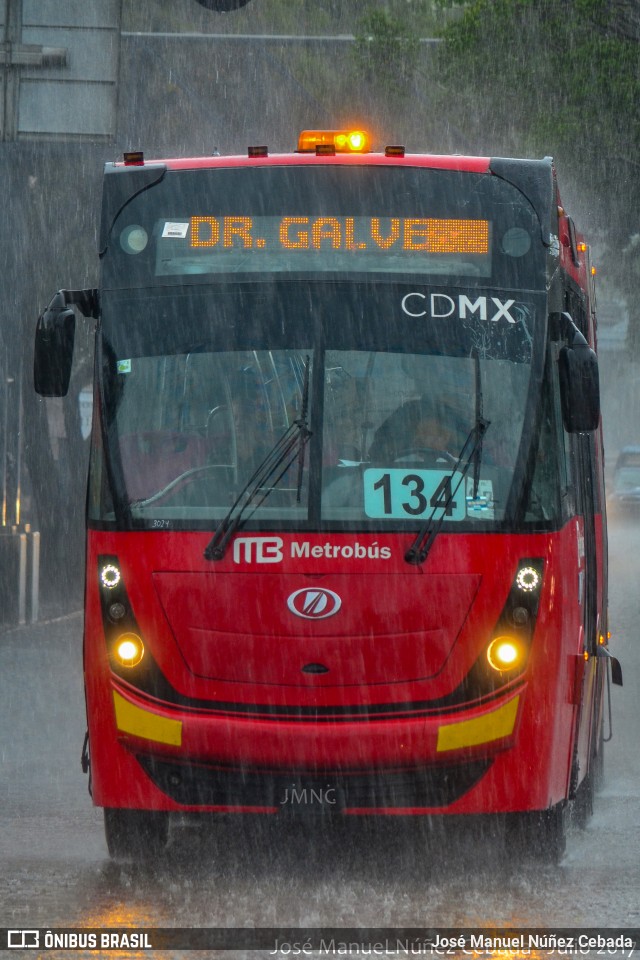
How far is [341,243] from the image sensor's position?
8047 mm

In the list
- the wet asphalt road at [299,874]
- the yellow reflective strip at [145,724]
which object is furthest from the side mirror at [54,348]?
the wet asphalt road at [299,874]

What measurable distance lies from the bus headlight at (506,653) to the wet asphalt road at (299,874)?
93cm

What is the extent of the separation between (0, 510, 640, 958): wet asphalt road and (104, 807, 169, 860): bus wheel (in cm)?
8

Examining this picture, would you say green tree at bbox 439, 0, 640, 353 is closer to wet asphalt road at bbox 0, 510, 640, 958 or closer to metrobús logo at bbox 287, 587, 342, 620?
wet asphalt road at bbox 0, 510, 640, 958

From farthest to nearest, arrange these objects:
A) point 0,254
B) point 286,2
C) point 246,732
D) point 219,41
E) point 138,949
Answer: point 286,2, point 219,41, point 0,254, point 246,732, point 138,949

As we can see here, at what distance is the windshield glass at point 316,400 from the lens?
24.9 feet

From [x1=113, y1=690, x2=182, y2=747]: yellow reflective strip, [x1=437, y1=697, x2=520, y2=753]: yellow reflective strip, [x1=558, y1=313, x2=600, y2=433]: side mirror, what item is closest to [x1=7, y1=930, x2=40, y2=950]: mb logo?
[x1=113, y1=690, x2=182, y2=747]: yellow reflective strip

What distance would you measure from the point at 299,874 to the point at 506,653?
1345mm

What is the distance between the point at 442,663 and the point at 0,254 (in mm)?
16465

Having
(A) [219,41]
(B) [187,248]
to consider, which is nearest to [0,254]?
(A) [219,41]

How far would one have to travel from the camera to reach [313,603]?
7457mm

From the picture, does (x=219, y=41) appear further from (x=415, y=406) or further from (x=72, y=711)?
(x=415, y=406)

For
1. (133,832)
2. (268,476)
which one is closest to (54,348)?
(268,476)

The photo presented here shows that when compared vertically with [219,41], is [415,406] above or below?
below
